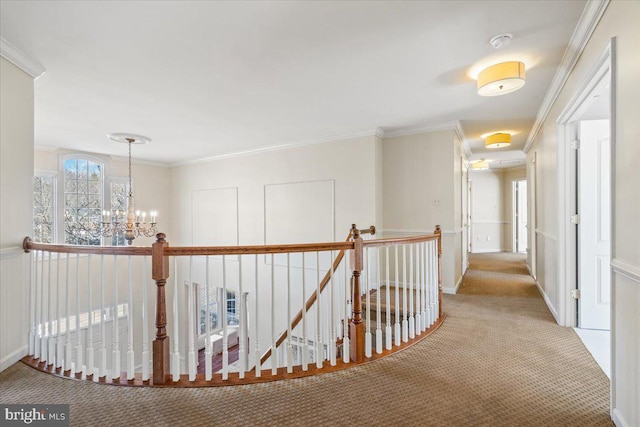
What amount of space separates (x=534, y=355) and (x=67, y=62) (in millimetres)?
4587

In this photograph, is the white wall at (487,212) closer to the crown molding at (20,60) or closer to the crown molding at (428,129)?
the crown molding at (428,129)

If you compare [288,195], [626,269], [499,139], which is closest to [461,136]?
[499,139]

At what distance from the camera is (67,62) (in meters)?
2.58

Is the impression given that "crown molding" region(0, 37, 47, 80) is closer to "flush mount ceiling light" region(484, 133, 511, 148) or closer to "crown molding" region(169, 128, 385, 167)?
"crown molding" region(169, 128, 385, 167)

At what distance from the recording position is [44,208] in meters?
5.52

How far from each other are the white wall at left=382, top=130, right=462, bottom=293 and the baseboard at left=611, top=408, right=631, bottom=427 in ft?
8.89

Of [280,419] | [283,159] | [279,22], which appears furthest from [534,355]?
[283,159]

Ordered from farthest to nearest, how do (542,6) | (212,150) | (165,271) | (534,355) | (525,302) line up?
(212,150)
(525,302)
(534,355)
(165,271)
(542,6)

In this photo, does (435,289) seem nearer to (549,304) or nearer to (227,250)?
(549,304)

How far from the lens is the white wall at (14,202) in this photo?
7.46 feet

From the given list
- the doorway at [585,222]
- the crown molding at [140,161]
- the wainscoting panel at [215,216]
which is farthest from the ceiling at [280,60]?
the wainscoting panel at [215,216]

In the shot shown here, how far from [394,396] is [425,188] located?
10.8ft

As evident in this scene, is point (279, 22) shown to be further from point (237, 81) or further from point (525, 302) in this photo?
point (525, 302)

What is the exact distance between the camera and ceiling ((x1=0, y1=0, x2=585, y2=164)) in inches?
78.0
